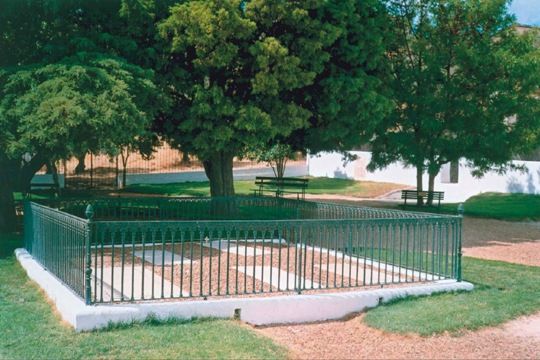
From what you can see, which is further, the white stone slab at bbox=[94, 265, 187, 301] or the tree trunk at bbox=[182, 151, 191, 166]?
the tree trunk at bbox=[182, 151, 191, 166]

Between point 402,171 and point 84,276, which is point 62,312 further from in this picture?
point 402,171

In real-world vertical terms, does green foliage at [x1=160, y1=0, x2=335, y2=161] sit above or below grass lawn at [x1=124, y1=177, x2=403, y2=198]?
above

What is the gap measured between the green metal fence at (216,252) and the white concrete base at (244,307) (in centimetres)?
21

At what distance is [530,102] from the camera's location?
66.4 ft

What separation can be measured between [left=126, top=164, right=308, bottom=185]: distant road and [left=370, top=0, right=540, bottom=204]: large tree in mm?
15539

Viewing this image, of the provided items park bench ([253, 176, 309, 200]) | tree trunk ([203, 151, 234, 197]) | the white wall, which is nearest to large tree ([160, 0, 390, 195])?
tree trunk ([203, 151, 234, 197])

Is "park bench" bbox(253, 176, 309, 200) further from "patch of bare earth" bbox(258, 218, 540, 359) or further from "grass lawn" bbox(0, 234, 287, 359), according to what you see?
"grass lawn" bbox(0, 234, 287, 359)

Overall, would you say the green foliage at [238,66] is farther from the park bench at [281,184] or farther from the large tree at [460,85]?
the park bench at [281,184]

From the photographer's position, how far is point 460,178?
31.8 metres

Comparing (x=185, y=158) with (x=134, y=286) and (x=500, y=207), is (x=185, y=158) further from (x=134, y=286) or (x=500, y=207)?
(x=134, y=286)

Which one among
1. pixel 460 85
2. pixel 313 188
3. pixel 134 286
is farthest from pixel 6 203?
pixel 313 188

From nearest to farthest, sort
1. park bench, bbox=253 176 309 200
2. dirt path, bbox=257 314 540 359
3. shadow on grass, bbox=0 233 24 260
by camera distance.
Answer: dirt path, bbox=257 314 540 359, shadow on grass, bbox=0 233 24 260, park bench, bbox=253 176 309 200

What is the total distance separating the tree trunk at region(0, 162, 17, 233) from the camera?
15.5 metres

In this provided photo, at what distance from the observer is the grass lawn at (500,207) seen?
2352cm
